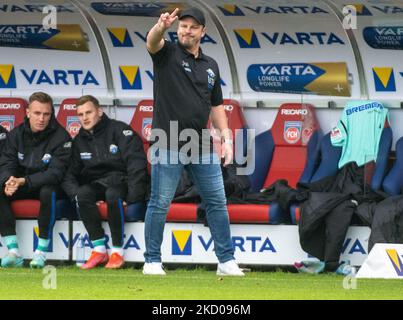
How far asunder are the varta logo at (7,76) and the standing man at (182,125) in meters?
3.35

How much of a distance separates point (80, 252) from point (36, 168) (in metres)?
0.80

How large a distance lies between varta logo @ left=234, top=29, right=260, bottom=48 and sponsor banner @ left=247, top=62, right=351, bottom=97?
7.4 inches

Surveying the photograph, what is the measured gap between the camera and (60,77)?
40.3ft

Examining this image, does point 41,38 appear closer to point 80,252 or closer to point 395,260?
point 80,252

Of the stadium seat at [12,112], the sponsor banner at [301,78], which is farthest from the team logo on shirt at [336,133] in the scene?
the stadium seat at [12,112]

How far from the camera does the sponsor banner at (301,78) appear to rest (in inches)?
458

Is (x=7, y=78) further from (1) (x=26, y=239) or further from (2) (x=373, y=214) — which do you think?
(2) (x=373, y=214)

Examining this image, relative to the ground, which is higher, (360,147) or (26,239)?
(360,147)

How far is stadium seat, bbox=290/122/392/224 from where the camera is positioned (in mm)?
10641

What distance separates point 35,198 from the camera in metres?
11.1

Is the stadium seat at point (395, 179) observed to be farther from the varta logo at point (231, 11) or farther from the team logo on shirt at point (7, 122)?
the team logo on shirt at point (7, 122)

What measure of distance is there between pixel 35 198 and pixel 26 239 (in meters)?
0.36
